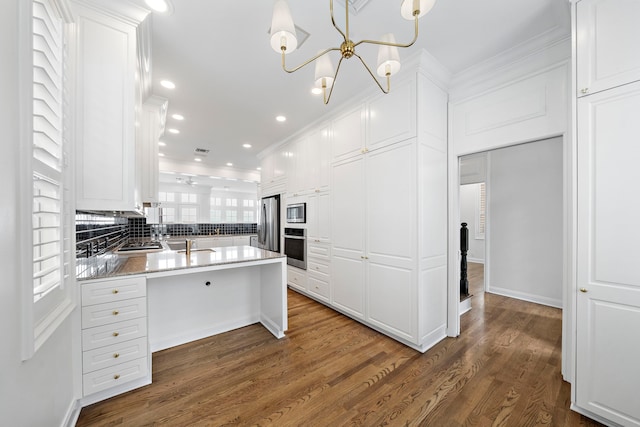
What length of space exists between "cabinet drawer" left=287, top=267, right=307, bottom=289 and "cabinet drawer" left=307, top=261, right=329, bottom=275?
21 cm

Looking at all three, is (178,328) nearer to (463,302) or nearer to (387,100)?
(387,100)

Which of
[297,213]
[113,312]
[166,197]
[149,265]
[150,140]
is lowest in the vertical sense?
[113,312]

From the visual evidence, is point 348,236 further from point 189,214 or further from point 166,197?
point 166,197

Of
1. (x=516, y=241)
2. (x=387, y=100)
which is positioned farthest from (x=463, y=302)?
(x=387, y=100)

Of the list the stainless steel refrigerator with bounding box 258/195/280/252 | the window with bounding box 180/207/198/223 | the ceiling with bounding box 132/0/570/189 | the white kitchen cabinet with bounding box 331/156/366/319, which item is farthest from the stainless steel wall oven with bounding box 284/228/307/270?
the window with bounding box 180/207/198/223

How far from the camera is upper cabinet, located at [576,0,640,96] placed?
138 centimetres

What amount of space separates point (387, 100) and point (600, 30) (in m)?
1.47

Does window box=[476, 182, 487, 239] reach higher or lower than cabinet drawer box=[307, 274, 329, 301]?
higher

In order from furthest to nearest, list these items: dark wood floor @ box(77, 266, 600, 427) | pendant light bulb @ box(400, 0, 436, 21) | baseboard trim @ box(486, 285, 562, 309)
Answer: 1. baseboard trim @ box(486, 285, 562, 309)
2. dark wood floor @ box(77, 266, 600, 427)
3. pendant light bulb @ box(400, 0, 436, 21)

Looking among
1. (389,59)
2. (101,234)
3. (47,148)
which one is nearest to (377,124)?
(389,59)

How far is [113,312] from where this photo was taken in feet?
5.54

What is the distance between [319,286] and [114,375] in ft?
7.62

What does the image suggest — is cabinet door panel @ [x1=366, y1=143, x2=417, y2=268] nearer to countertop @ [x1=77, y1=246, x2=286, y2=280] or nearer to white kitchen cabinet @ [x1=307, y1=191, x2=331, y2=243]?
white kitchen cabinet @ [x1=307, y1=191, x2=331, y2=243]

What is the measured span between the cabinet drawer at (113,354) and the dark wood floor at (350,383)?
26 centimetres
